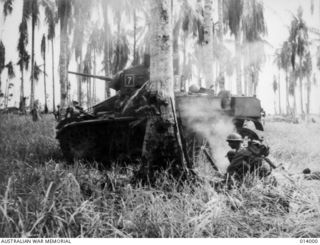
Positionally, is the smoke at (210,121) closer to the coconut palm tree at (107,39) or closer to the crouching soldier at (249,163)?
the crouching soldier at (249,163)

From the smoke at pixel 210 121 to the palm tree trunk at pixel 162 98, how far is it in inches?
69.7

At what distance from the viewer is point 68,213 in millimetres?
3029

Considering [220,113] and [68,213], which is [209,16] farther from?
[68,213]

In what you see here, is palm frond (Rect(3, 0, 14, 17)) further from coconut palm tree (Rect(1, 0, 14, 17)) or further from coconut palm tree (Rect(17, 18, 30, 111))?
coconut palm tree (Rect(17, 18, 30, 111))

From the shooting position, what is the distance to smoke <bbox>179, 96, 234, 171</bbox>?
18.8 ft

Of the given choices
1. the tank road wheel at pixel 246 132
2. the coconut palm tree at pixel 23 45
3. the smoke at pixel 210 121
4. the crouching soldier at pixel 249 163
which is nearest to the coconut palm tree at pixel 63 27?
the coconut palm tree at pixel 23 45

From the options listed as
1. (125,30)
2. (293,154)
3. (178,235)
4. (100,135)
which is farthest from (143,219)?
(125,30)

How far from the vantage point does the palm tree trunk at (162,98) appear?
3885mm

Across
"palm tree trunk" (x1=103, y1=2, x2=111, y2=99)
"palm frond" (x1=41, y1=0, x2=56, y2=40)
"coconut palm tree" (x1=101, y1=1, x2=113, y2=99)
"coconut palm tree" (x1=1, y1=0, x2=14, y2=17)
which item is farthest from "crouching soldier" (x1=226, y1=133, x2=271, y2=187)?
"coconut palm tree" (x1=101, y1=1, x2=113, y2=99)

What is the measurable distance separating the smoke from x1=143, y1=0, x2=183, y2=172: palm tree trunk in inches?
69.7

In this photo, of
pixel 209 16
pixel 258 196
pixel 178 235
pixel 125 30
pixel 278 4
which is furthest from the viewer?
pixel 125 30

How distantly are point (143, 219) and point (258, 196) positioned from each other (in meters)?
1.32

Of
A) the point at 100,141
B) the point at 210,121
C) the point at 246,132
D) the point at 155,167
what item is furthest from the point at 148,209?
the point at 246,132

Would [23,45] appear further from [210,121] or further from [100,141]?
[210,121]
